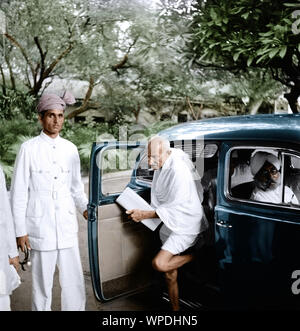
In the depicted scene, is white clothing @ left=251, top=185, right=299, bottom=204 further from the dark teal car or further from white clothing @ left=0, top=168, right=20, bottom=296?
white clothing @ left=0, top=168, right=20, bottom=296

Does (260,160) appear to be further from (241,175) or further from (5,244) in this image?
(5,244)

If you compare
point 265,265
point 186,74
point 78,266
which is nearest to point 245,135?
point 265,265

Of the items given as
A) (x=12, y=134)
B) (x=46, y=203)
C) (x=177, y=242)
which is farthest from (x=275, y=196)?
(x=12, y=134)

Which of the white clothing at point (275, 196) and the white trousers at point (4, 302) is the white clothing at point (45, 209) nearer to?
the white trousers at point (4, 302)

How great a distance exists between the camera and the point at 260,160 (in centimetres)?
217

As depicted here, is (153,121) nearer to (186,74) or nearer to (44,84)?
(186,74)

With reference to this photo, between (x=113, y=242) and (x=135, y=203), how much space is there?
31cm

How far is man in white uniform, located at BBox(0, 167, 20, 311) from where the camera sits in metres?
1.74

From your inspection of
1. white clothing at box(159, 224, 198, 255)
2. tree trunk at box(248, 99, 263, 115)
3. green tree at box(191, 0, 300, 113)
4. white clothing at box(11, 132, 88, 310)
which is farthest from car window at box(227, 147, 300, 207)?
tree trunk at box(248, 99, 263, 115)

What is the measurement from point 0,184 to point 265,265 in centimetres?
147

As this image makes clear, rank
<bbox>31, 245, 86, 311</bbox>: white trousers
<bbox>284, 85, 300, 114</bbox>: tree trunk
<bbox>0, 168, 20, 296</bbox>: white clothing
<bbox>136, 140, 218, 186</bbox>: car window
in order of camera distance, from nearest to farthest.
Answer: <bbox>0, 168, 20, 296</bbox>: white clothing → <bbox>31, 245, 86, 311</bbox>: white trousers → <bbox>136, 140, 218, 186</bbox>: car window → <bbox>284, 85, 300, 114</bbox>: tree trunk

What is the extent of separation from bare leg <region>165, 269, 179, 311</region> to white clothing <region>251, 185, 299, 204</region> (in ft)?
2.48

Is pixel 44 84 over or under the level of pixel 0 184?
over

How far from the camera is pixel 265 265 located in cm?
196
